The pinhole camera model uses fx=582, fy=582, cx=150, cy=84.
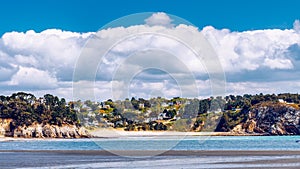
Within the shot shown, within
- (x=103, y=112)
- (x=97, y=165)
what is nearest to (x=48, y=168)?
(x=97, y=165)

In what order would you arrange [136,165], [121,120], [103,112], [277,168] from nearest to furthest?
[277,168], [136,165], [103,112], [121,120]

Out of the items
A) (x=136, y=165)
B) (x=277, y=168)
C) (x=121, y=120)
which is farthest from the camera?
(x=121, y=120)

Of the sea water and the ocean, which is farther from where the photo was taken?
the sea water

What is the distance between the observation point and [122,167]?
55.1 m

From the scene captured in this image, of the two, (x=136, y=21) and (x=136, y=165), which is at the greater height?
(x=136, y=21)

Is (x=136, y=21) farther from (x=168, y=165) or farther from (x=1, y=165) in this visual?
(x=1, y=165)

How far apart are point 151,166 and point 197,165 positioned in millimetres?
5083

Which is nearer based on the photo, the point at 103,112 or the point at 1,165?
the point at 1,165

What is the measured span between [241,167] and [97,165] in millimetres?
14403

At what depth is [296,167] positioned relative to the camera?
176 ft

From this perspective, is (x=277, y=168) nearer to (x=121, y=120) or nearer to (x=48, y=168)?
(x=48, y=168)

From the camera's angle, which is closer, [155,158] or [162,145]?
[155,158]

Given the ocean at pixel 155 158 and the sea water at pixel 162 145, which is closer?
the ocean at pixel 155 158

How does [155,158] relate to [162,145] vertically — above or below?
below
